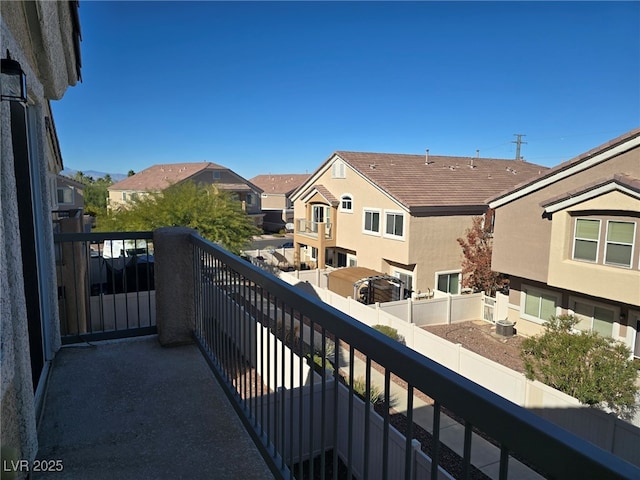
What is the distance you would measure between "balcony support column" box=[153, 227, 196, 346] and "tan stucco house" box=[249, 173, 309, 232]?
43728 millimetres

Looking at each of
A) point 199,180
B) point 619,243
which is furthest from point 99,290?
point 199,180

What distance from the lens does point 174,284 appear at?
4.47 meters

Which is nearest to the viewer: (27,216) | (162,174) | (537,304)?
(27,216)

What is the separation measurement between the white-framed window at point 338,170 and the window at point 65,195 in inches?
515

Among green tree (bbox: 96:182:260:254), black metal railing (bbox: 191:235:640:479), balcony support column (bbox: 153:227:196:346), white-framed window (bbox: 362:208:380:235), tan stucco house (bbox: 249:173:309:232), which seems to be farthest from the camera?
tan stucco house (bbox: 249:173:309:232)

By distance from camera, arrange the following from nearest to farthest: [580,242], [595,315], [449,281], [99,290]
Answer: [99,290] < [580,242] < [595,315] < [449,281]

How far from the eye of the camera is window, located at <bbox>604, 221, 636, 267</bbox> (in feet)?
40.5

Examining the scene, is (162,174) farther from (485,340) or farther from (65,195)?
(485,340)

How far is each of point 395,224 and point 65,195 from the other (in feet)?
45.1

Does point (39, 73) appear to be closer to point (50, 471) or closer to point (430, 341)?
point (50, 471)

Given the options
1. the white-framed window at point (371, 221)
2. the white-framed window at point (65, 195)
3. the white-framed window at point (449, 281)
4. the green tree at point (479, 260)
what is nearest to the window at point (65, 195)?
the white-framed window at point (65, 195)

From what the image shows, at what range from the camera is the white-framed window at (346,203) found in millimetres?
23609

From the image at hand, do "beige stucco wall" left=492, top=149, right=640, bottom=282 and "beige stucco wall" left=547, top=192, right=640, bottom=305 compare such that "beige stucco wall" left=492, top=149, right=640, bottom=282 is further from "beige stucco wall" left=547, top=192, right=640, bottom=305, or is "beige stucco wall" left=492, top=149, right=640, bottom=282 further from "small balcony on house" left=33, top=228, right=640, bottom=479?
"small balcony on house" left=33, top=228, right=640, bottom=479

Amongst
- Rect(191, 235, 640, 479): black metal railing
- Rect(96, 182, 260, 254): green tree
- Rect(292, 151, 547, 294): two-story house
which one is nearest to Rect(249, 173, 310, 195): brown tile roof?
Rect(292, 151, 547, 294): two-story house
